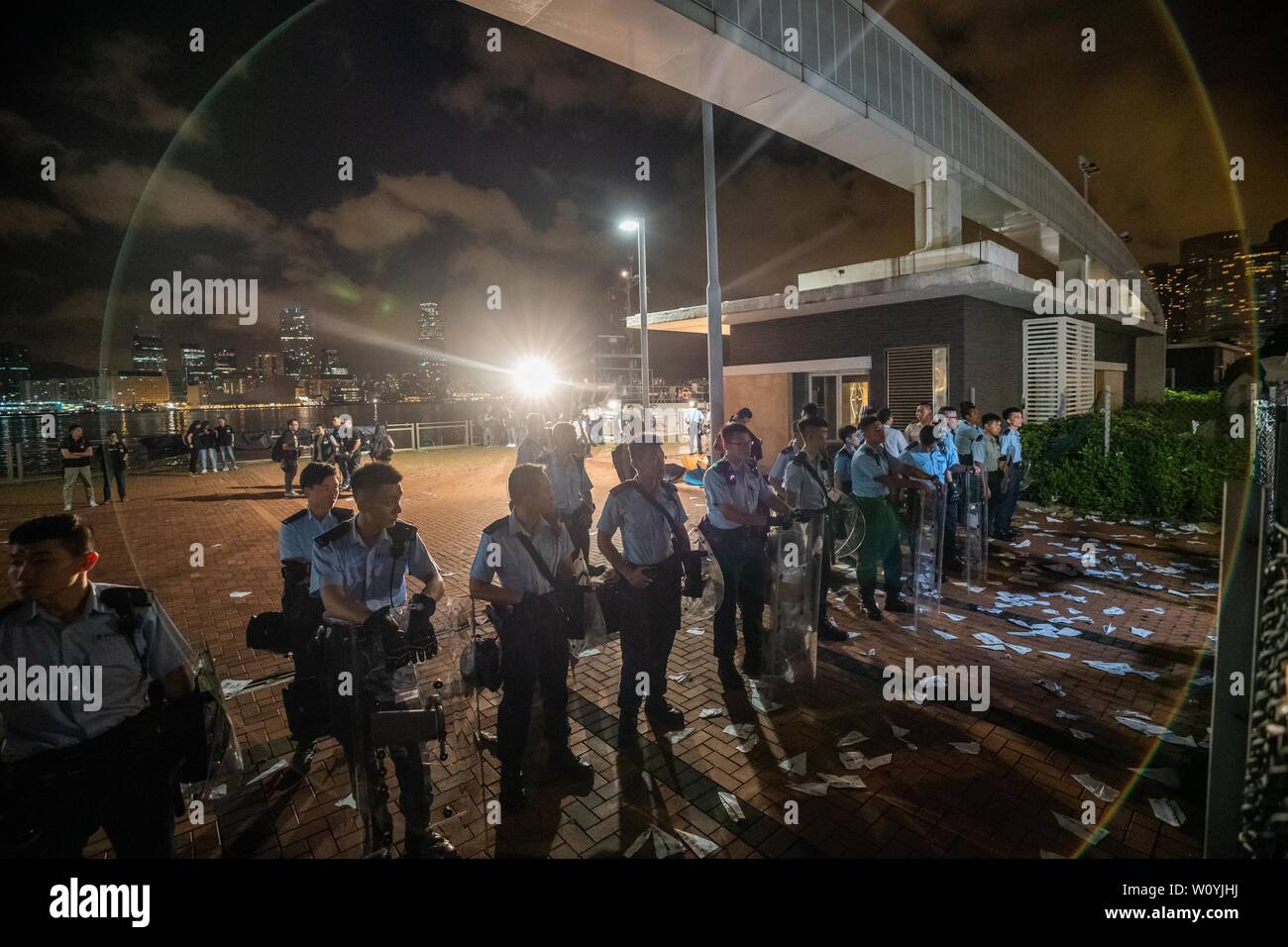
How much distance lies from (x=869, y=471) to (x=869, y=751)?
3.12 m

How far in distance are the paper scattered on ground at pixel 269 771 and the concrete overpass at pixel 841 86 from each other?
653 centimetres

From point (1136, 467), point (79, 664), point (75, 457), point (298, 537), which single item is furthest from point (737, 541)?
point (75, 457)

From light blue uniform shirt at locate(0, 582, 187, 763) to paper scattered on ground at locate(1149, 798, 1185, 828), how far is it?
203 inches

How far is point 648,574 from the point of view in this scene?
398cm

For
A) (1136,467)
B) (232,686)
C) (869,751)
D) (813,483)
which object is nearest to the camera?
(869,751)

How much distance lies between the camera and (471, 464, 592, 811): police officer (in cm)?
336

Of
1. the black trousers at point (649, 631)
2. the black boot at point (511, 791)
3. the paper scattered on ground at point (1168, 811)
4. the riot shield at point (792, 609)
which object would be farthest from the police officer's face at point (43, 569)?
the paper scattered on ground at point (1168, 811)

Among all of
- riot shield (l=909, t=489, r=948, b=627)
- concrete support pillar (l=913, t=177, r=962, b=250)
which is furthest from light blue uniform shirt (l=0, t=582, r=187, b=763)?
concrete support pillar (l=913, t=177, r=962, b=250)

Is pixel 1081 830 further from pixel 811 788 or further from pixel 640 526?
pixel 640 526

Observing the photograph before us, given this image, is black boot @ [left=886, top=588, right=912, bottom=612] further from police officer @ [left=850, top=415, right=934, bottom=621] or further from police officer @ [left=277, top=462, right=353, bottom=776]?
police officer @ [left=277, top=462, right=353, bottom=776]

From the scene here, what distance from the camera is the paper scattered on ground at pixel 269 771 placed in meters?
3.70

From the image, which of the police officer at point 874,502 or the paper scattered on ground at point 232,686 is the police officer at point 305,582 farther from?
the police officer at point 874,502
